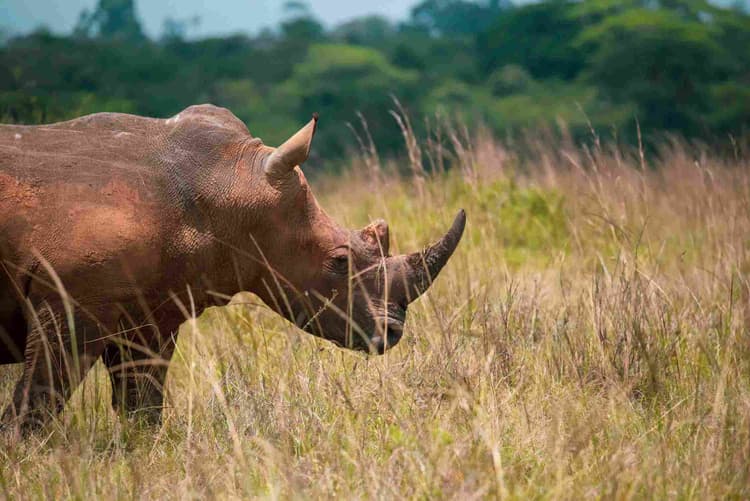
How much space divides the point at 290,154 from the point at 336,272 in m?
0.54

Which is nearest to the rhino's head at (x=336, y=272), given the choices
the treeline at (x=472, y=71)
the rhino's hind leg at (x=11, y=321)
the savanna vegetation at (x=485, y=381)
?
the savanna vegetation at (x=485, y=381)

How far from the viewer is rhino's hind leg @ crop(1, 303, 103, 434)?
3.81 m

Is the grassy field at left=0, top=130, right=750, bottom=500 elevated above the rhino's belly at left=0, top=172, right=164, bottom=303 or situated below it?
below

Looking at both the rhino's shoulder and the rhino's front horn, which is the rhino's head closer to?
the rhino's front horn

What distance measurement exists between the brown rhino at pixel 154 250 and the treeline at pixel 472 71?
1319cm

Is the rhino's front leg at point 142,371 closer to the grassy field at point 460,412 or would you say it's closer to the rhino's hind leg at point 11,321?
the grassy field at point 460,412

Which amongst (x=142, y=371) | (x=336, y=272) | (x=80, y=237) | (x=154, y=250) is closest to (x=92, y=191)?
(x=80, y=237)

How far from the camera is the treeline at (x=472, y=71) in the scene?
2480 cm

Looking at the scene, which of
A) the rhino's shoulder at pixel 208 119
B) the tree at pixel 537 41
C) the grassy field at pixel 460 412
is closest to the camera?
the grassy field at pixel 460 412

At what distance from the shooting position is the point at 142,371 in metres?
4.50

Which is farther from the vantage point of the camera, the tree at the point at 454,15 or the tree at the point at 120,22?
the tree at the point at 454,15

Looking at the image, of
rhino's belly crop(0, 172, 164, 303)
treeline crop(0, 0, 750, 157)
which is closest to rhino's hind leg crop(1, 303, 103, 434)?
rhino's belly crop(0, 172, 164, 303)

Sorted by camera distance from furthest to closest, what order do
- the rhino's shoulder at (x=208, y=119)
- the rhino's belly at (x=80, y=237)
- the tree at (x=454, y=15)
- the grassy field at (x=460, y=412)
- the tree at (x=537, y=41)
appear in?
1. the tree at (x=454, y=15)
2. the tree at (x=537, y=41)
3. the rhino's shoulder at (x=208, y=119)
4. the rhino's belly at (x=80, y=237)
5. the grassy field at (x=460, y=412)

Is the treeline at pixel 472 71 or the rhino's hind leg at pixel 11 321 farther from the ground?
the rhino's hind leg at pixel 11 321
